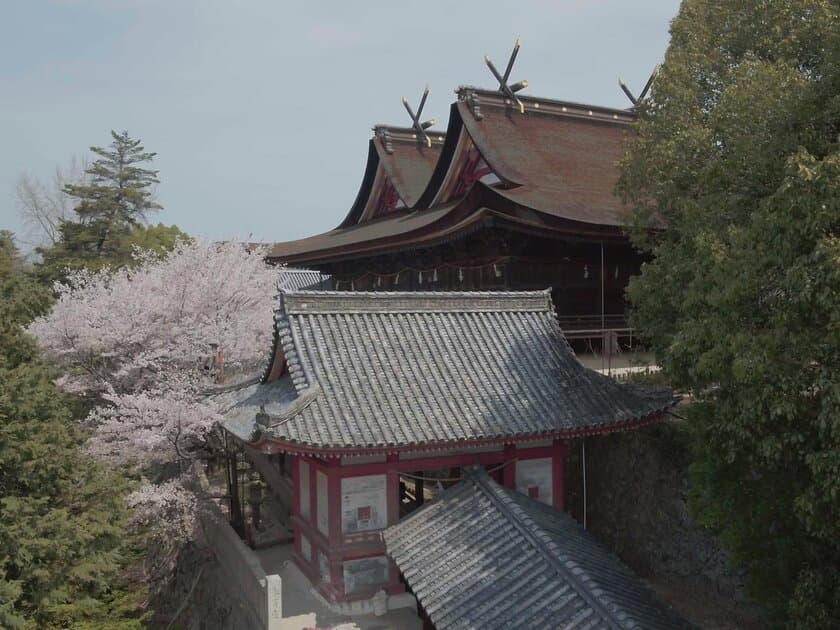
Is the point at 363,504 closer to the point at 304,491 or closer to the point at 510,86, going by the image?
the point at 304,491

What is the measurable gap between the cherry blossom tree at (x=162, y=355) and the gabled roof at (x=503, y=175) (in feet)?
14.1

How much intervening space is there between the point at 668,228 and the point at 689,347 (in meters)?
4.12

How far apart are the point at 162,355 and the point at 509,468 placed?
8.53m

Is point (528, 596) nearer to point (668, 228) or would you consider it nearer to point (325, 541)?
point (325, 541)

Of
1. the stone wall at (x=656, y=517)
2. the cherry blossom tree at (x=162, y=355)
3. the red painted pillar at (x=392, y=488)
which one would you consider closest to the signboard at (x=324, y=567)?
the red painted pillar at (x=392, y=488)

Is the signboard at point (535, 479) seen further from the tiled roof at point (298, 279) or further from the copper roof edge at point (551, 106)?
the tiled roof at point (298, 279)

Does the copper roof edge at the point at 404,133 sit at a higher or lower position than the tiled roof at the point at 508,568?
higher

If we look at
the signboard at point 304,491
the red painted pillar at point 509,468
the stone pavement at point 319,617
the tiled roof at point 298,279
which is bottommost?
the stone pavement at point 319,617

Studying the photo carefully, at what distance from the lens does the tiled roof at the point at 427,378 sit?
8812 mm

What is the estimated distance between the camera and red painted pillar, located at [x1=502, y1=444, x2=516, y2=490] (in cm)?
990

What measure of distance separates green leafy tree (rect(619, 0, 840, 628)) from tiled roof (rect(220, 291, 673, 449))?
1.45 metres

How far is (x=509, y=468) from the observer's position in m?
10.0

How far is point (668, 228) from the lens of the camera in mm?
10805

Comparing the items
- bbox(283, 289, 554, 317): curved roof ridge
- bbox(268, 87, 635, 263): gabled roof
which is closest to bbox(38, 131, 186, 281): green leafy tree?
bbox(268, 87, 635, 263): gabled roof
